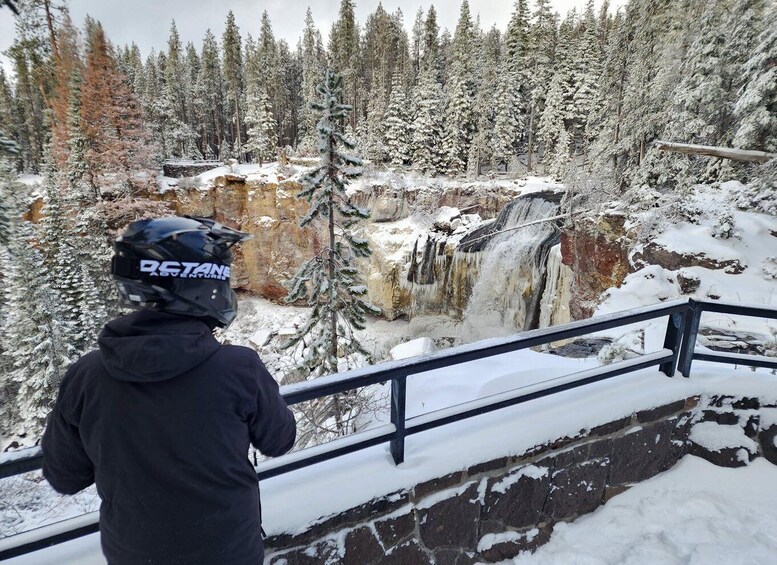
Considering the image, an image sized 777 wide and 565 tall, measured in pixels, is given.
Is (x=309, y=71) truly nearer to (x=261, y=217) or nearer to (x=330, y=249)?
(x=261, y=217)

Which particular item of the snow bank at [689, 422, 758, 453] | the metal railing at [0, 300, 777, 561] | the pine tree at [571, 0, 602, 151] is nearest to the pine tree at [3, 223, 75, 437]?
the metal railing at [0, 300, 777, 561]

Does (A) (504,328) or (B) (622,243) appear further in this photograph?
(A) (504,328)

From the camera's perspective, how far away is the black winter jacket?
1254 millimetres

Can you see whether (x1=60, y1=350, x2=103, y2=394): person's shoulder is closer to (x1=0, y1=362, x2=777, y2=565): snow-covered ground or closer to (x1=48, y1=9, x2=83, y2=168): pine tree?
(x1=0, y1=362, x2=777, y2=565): snow-covered ground

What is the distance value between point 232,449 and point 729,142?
23.1 meters

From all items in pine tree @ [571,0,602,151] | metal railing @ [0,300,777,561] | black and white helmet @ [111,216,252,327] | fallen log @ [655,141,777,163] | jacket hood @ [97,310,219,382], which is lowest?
metal railing @ [0,300,777,561]

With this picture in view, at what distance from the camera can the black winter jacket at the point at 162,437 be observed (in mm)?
1254

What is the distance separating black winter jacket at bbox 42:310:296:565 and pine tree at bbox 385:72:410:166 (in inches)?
1420

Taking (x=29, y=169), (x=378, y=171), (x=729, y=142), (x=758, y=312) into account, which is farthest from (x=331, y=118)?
(x=29, y=169)

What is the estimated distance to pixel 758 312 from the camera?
327 centimetres

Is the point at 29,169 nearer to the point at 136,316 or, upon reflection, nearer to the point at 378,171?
the point at 378,171

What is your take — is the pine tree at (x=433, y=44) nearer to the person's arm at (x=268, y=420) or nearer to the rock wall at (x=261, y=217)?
the rock wall at (x=261, y=217)

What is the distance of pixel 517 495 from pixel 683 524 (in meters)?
1.24

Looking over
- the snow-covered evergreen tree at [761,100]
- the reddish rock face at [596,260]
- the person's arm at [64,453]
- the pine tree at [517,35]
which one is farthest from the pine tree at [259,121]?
the person's arm at [64,453]
